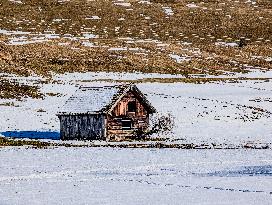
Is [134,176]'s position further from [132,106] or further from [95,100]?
Answer: [132,106]

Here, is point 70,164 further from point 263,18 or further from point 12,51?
point 263,18

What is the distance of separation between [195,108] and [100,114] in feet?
61.3

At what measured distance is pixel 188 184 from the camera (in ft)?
89.8

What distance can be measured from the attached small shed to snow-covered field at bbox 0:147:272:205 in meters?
5.30

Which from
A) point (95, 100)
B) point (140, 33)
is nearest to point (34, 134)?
point (95, 100)

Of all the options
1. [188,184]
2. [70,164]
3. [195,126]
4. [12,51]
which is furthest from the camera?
[12,51]

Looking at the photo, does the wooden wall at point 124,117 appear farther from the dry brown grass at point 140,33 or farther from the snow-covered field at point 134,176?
the dry brown grass at point 140,33

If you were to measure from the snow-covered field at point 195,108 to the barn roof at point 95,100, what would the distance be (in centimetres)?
511

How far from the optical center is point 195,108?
61344 mm

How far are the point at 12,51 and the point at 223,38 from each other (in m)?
52.3

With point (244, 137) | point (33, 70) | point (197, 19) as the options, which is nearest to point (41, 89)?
point (33, 70)

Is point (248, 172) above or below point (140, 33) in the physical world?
above

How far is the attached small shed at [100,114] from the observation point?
147 ft

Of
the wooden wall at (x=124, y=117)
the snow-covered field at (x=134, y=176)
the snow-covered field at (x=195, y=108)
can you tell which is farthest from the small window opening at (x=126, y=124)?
the snow-covered field at (x=134, y=176)
